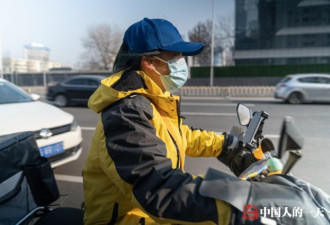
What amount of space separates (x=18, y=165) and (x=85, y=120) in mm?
7367

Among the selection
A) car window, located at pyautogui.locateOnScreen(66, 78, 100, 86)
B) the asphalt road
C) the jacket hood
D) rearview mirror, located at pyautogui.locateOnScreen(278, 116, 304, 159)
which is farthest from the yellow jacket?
car window, located at pyautogui.locateOnScreen(66, 78, 100, 86)

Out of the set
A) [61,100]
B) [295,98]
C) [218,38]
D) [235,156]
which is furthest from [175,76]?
[218,38]

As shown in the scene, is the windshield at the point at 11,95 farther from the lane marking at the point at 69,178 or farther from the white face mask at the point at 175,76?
the white face mask at the point at 175,76

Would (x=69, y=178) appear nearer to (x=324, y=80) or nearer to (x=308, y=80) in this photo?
(x=324, y=80)

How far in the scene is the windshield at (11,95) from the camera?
4.59 m

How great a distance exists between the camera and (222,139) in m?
1.88

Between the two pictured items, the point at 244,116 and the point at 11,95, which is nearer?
the point at 244,116

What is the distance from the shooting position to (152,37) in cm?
145

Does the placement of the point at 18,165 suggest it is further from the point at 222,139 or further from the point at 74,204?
the point at 74,204

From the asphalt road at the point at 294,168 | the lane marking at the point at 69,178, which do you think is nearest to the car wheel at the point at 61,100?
the asphalt road at the point at 294,168

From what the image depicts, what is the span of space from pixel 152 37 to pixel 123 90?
330 millimetres

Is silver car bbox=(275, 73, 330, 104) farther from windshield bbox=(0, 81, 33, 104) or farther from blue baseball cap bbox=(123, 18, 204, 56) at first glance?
blue baseball cap bbox=(123, 18, 204, 56)

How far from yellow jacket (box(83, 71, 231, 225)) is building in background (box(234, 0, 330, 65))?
3195 centimetres

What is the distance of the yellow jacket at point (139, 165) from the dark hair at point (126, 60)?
0.09 metres
